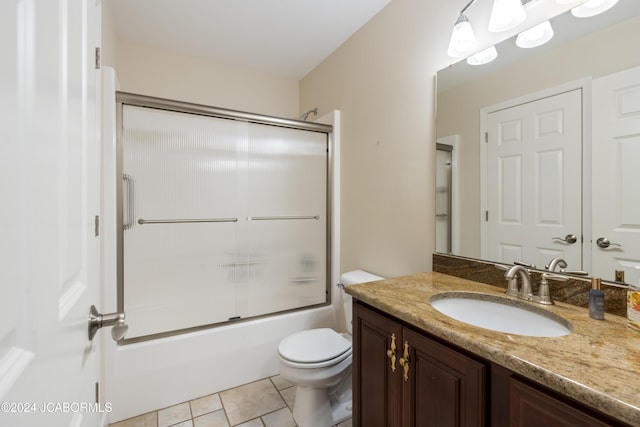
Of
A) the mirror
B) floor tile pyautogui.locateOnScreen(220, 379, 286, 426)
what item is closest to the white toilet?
floor tile pyautogui.locateOnScreen(220, 379, 286, 426)

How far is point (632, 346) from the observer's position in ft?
2.33

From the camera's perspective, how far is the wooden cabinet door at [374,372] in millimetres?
1021

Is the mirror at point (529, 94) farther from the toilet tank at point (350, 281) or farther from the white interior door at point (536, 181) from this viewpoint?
the toilet tank at point (350, 281)

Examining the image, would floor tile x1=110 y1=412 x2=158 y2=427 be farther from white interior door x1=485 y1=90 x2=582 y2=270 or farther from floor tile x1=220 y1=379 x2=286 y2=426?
white interior door x1=485 y1=90 x2=582 y2=270

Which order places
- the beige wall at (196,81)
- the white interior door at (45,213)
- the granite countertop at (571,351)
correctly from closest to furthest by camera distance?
the white interior door at (45,213), the granite countertop at (571,351), the beige wall at (196,81)

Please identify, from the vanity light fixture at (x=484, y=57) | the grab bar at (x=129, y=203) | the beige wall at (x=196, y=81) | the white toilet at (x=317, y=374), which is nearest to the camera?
the vanity light fixture at (x=484, y=57)

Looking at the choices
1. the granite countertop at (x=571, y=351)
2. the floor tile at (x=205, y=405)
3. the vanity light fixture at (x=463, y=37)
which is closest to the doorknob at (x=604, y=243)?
the granite countertop at (x=571, y=351)

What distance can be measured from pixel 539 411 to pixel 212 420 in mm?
1670

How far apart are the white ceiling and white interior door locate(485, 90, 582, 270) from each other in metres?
1.23

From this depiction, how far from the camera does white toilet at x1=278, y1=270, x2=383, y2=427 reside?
147cm

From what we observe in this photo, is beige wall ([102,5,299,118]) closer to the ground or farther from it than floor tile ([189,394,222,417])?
farther from it

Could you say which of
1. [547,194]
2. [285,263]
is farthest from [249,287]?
[547,194]

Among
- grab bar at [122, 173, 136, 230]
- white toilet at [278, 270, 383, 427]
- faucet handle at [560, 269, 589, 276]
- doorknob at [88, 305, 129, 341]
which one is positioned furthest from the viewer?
grab bar at [122, 173, 136, 230]

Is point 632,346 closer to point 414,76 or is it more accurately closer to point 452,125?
point 452,125
